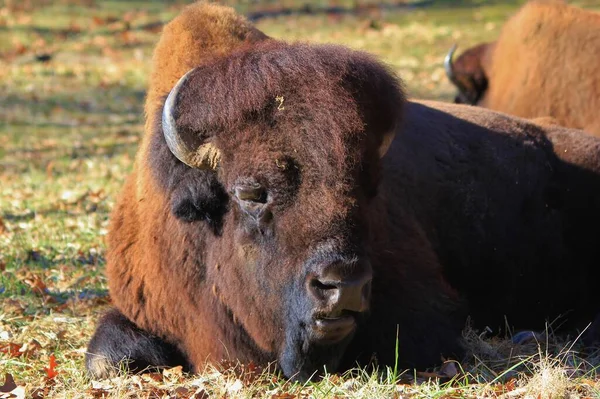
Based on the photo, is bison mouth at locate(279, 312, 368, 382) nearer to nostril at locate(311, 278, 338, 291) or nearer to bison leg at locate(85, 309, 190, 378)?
nostril at locate(311, 278, 338, 291)

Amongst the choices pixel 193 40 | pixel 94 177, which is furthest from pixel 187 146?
pixel 94 177

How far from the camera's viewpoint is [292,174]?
4336mm

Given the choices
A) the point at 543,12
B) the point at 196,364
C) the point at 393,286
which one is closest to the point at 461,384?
the point at 393,286

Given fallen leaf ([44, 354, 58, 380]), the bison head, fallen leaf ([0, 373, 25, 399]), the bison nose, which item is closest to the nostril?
the bison nose

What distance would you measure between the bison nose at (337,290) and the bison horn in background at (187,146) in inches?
32.5

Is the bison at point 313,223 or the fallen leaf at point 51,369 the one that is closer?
the bison at point 313,223

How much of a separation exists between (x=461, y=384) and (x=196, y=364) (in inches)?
54.7

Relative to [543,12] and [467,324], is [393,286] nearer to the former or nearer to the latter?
[467,324]

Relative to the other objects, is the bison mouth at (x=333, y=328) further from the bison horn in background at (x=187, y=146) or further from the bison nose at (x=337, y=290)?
the bison horn in background at (x=187, y=146)

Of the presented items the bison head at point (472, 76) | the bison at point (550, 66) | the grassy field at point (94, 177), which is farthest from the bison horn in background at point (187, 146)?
the bison head at point (472, 76)

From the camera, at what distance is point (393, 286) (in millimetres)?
5148

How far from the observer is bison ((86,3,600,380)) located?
171 inches

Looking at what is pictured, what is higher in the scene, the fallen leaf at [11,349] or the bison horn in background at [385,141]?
the bison horn in background at [385,141]

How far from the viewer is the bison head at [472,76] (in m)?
11.4
